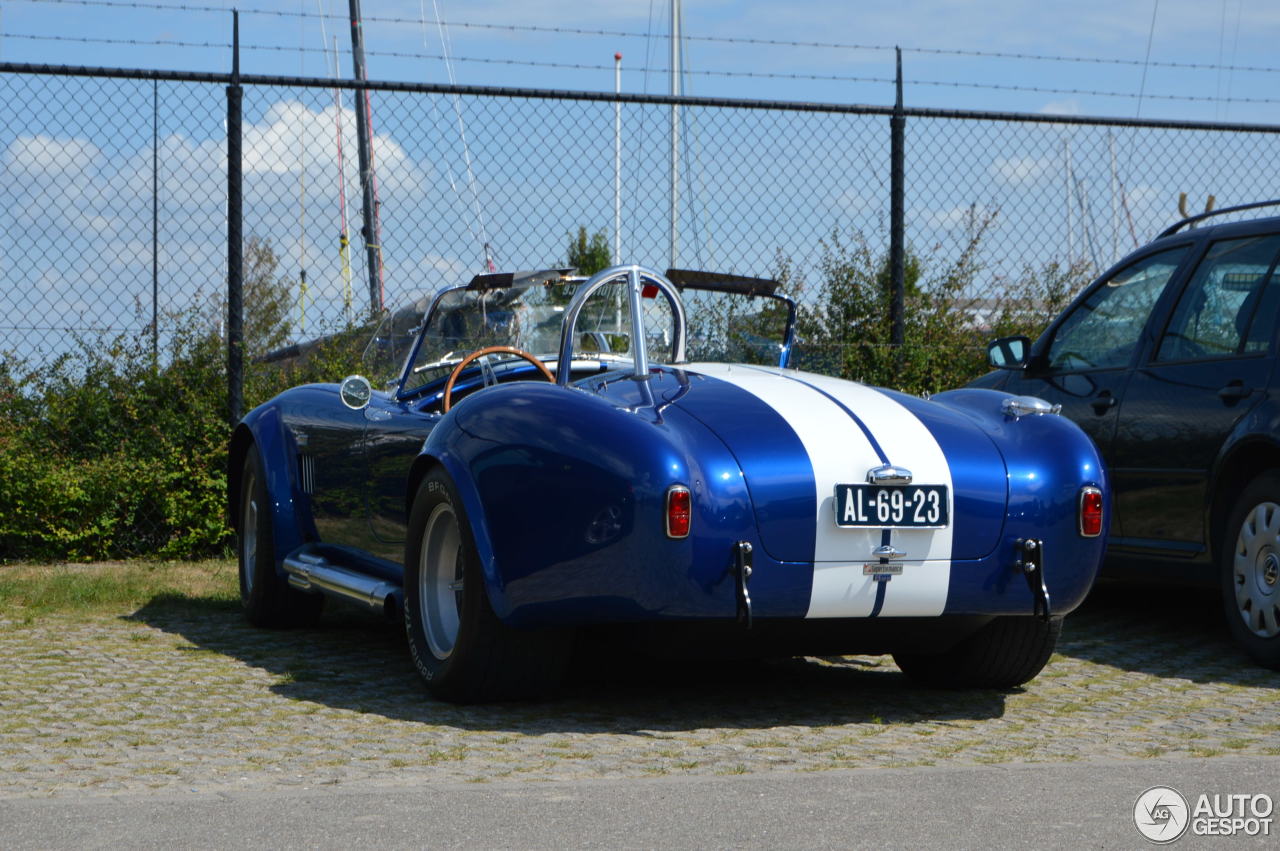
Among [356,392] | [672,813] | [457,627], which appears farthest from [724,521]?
[356,392]

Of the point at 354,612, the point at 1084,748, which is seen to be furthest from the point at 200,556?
the point at 1084,748

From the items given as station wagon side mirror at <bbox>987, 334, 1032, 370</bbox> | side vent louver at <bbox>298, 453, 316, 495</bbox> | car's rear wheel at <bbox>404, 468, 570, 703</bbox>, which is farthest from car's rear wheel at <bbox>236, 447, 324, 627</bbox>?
station wagon side mirror at <bbox>987, 334, 1032, 370</bbox>

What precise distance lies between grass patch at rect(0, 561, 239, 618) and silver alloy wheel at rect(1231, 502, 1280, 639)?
4.46m

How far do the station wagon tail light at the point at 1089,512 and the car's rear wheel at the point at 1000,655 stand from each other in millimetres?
443

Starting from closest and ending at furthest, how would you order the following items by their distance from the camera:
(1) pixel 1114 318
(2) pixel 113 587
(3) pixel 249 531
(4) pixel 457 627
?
1. (4) pixel 457 627
2. (1) pixel 1114 318
3. (3) pixel 249 531
4. (2) pixel 113 587

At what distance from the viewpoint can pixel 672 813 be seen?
12.1 feet

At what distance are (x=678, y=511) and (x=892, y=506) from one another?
0.63 meters

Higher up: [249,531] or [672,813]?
[249,531]

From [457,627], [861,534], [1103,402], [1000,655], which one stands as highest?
[1103,402]

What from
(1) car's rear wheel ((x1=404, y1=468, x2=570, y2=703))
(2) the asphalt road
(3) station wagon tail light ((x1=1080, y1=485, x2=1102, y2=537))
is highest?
(3) station wagon tail light ((x1=1080, y1=485, x2=1102, y2=537))

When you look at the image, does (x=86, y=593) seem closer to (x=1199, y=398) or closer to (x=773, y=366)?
(x=773, y=366)

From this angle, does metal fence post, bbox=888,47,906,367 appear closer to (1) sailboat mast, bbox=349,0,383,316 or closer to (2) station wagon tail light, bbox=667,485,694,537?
(1) sailboat mast, bbox=349,0,383,316

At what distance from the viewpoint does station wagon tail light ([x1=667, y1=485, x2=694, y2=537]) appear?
450 cm

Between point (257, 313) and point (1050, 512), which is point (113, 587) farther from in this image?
point (1050, 512)
